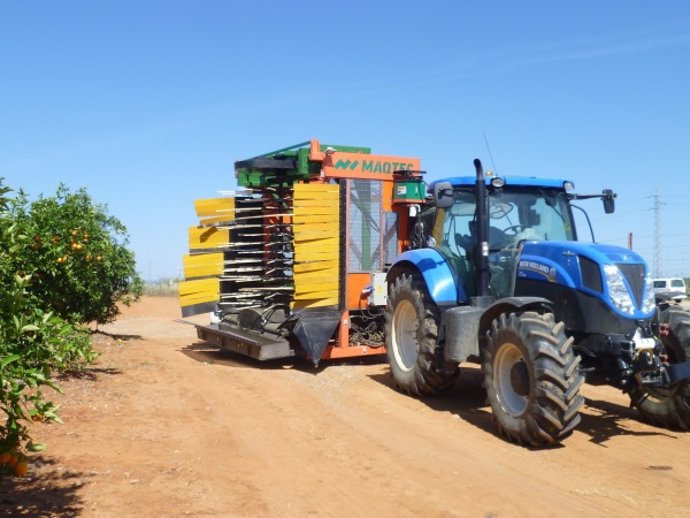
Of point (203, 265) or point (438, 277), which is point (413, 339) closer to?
point (438, 277)

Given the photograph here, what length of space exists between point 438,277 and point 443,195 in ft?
3.68

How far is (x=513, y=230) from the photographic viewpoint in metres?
8.02

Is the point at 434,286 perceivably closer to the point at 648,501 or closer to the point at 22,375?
the point at 648,501

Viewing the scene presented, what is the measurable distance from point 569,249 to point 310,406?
10.6 feet

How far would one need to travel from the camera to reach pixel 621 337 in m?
6.40

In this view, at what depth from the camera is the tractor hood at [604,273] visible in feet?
21.4

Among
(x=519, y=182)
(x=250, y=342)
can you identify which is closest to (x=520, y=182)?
(x=519, y=182)

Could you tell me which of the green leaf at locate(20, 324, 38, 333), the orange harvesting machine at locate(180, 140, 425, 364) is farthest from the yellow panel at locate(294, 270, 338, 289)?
the green leaf at locate(20, 324, 38, 333)

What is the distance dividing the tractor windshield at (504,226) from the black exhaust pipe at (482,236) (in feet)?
0.77

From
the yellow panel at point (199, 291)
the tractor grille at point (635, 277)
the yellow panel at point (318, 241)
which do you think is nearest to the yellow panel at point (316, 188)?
the yellow panel at point (318, 241)

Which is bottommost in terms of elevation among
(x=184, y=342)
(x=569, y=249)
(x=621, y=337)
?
(x=184, y=342)

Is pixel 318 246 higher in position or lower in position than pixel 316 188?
lower

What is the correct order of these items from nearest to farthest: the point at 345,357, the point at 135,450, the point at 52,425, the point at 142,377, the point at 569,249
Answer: the point at 135,450 < the point at 52,425 < the point at 569,249 < the point at 142,377 < the point at 345,357

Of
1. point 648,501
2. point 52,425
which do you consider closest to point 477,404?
point 648,501
